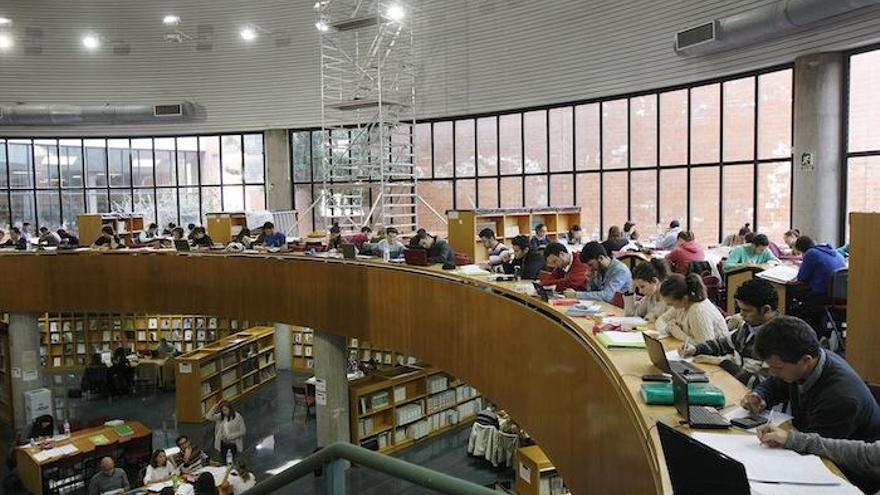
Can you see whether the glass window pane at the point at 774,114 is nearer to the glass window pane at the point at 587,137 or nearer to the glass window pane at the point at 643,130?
the glass window pane at the point at 643,130

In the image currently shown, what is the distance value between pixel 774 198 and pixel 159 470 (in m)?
10.7

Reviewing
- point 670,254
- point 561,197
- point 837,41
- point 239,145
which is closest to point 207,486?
point 670,254

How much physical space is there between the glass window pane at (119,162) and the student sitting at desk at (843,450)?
20.2 meters

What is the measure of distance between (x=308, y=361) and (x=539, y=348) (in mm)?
12410

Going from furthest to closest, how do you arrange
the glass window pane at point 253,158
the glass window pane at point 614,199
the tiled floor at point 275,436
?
the glass window pane at point 253,158 < the glass window pane at point 614,199 < the tiled floor at point 275,436

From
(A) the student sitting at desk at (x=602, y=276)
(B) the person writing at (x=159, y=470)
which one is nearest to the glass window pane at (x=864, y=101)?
(A) the student sitting at desk at (x=602, y=276)

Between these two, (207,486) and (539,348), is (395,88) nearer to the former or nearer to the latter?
(207,486)

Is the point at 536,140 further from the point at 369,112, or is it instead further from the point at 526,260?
the point at 526,260

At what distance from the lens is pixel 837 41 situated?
9.77 meters

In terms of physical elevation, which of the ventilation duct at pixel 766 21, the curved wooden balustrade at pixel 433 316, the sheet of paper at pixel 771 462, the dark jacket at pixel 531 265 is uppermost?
the ventilation duct at pixel 766 21

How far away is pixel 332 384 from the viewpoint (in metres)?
11.8

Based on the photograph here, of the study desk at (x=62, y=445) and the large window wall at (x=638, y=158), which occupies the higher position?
the large window wall at (x=638, y=158)

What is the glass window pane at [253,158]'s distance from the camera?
19.1m

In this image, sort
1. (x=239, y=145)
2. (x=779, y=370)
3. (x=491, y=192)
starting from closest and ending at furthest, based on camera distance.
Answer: (x=779, y=370)
(x=491, y=192)
(x=239, y=145)
